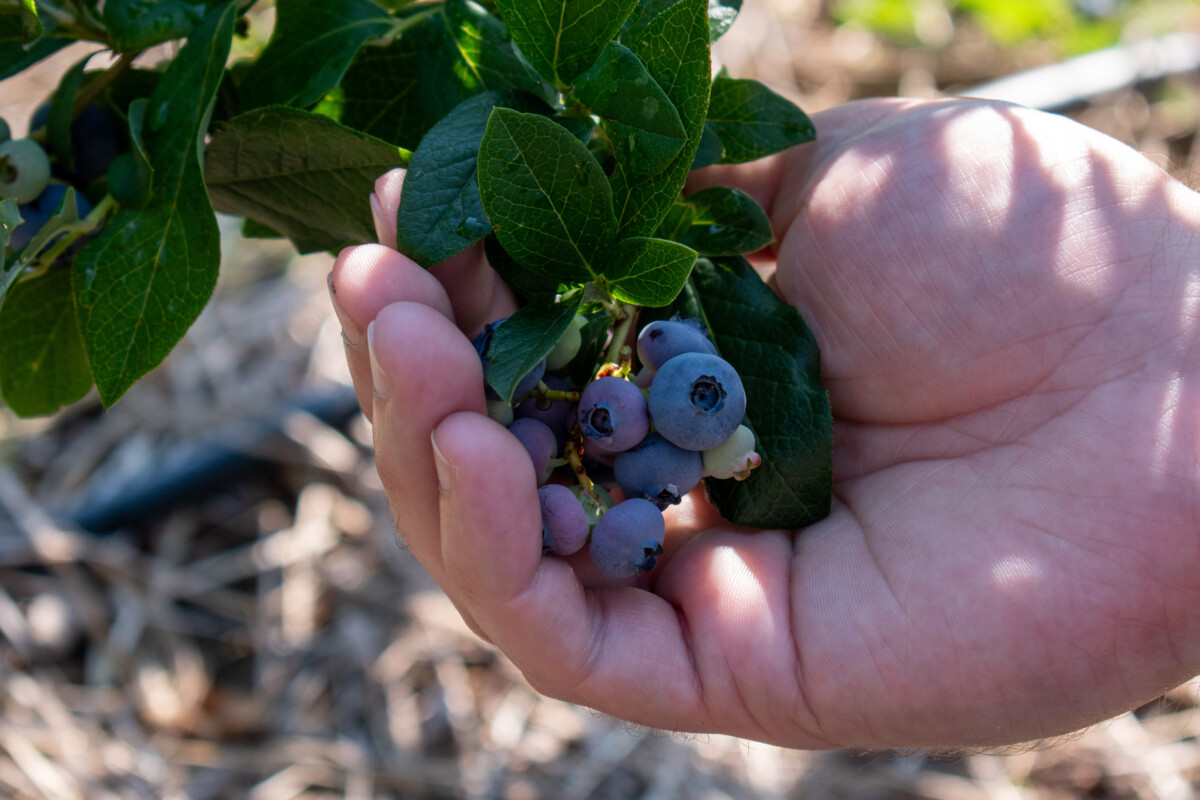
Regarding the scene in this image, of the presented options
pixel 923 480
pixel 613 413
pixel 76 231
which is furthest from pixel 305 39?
pixel 923 480

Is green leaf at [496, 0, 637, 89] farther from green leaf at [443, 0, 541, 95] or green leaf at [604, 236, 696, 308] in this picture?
green leaf at [604, 236, 696, 308]

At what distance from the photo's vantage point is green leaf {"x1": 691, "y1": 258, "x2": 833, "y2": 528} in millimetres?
1070

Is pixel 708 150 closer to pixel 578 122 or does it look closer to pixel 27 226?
pixel 578 122

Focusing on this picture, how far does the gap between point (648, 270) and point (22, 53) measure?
83cm

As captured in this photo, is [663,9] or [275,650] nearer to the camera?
[663,9]

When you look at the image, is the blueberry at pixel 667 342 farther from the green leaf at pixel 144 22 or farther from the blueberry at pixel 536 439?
the green leaf at pixel 144 22

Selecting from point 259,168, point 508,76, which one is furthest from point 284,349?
point 508,76

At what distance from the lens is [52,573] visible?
2.34 metres

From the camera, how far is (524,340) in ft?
2.77

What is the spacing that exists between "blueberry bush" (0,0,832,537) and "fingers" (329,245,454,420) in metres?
0.03

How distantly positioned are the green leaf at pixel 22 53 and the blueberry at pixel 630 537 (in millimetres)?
876

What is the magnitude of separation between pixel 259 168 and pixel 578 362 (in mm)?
435

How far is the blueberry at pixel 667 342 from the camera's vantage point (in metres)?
0.96

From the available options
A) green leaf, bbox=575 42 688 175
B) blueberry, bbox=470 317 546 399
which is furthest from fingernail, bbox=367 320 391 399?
green leaf, bbox=575 42 688 175
